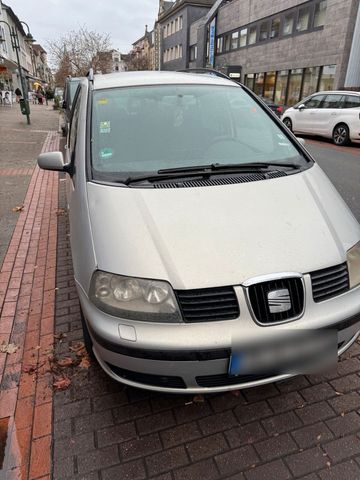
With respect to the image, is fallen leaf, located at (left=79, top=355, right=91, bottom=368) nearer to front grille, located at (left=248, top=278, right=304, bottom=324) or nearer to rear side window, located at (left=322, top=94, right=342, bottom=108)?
front grille, located at (left=248, top=278, right=304, bottom=324)

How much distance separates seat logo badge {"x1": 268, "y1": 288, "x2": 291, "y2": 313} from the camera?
1.91 m

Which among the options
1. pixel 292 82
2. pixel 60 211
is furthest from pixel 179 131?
pixel 292 82

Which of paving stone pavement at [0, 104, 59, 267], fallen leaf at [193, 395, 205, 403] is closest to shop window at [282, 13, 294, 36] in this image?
paving stone pavement at [0, 104, 59, 267]

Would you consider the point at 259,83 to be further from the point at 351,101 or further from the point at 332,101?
the point at 351,101

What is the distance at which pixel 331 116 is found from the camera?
1277 centimetres

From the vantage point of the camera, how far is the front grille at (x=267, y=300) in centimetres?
190

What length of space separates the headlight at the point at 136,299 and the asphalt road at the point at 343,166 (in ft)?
14.8

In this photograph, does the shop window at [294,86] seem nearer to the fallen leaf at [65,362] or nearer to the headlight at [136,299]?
the fallen leaf at [65,362]

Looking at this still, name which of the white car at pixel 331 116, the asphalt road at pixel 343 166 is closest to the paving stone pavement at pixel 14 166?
the asphalt road at pixel 343 166

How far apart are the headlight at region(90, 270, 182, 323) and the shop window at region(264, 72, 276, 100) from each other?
29307 millimetres

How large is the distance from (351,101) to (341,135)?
1.07 m

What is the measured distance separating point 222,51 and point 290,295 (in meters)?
39.4

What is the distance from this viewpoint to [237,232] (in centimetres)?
211

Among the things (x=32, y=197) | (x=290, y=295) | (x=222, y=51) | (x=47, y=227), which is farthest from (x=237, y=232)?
(x=222, y=51)
